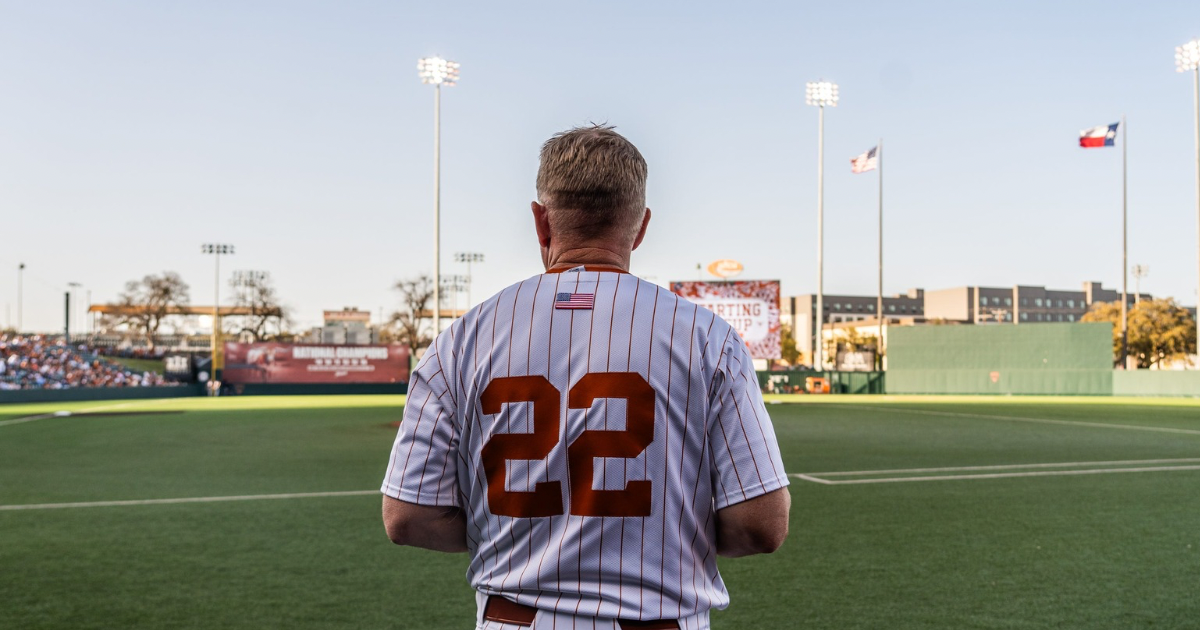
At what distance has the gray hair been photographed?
173cm

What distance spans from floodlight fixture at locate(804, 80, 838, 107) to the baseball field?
37.2 m

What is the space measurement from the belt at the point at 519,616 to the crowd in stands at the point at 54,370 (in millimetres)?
39363

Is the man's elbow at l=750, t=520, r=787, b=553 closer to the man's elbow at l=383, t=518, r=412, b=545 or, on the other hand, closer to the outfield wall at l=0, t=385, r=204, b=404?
the man's elbow at l=383, t=518, r=412, b=545

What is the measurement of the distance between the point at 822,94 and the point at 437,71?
22916mm

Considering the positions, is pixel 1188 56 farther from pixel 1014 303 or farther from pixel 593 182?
pixel 1014 303

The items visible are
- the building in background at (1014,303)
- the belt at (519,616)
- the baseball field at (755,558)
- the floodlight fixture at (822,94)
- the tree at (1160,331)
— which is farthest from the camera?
the building in background at (1014,303)

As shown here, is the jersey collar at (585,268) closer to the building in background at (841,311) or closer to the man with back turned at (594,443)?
the man with back turned at (594,443)

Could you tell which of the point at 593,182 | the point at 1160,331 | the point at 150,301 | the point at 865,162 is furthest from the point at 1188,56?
the point at 150,301

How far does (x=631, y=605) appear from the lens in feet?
5.30

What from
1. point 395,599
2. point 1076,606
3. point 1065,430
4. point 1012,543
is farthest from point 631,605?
point 1065,430

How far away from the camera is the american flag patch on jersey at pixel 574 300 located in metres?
1.64

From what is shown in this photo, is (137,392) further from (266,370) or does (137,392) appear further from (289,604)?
(289,604)

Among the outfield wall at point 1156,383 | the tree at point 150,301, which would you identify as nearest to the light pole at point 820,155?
the outfield wall at point 1156,383

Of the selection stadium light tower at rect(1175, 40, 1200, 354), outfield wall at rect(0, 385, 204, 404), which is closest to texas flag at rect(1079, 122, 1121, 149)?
stadium light tower at rect(1175, 40, 1200, 354)
